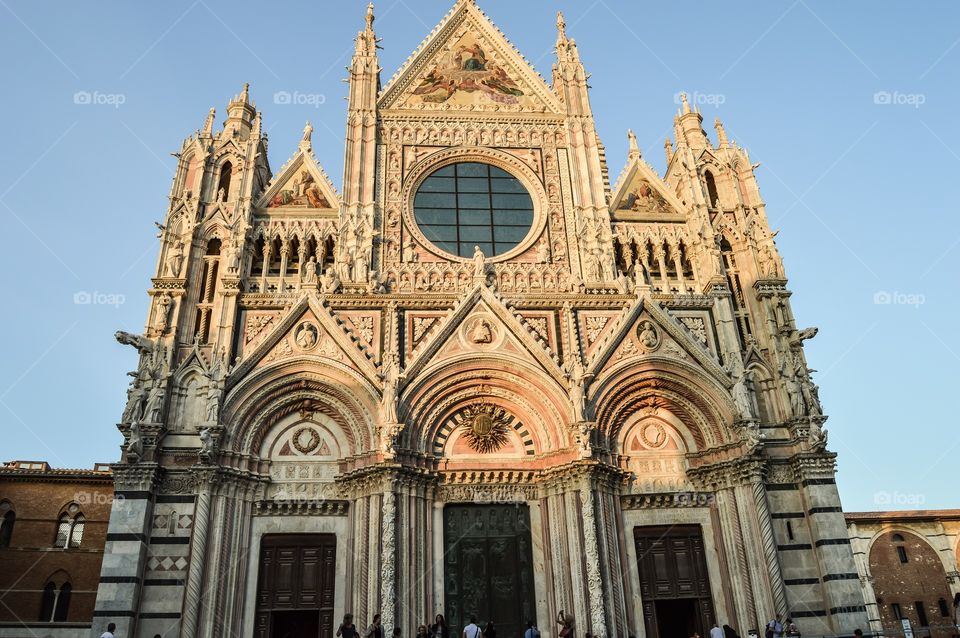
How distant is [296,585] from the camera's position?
15852mm

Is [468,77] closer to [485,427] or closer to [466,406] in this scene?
[466,406]

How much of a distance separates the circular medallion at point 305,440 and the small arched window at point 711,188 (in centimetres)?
1303

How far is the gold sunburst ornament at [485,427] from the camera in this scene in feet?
57.8

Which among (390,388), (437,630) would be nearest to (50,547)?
(390,388)

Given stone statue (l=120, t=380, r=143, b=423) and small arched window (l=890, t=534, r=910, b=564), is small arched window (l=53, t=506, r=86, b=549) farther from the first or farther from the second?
small arched window (l=890, t=534, r=910, b=564)

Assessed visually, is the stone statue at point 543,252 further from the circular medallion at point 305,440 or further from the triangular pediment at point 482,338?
the circular medallion at point 305,440

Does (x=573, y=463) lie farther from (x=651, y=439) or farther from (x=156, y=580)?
(x=156, y=580)

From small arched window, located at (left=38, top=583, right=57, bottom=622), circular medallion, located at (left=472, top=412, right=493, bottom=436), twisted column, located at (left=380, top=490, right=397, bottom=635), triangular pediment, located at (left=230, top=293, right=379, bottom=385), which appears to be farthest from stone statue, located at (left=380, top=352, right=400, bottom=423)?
small arched window, located at (left=38, top=583, right=57, bottom=622)

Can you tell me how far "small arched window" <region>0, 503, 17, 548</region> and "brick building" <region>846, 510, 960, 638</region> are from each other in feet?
106

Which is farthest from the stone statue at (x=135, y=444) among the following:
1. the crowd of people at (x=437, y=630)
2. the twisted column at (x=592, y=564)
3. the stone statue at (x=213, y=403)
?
the twisted column at (x=592, y=564)

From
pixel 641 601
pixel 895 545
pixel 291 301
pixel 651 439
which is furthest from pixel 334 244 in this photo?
pixel 895 545

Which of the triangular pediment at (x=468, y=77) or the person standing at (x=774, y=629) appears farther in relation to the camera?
the triangular pediment at (x=468, y=77)

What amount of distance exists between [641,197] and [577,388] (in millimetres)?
7223

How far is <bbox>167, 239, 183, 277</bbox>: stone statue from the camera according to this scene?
720 inches
